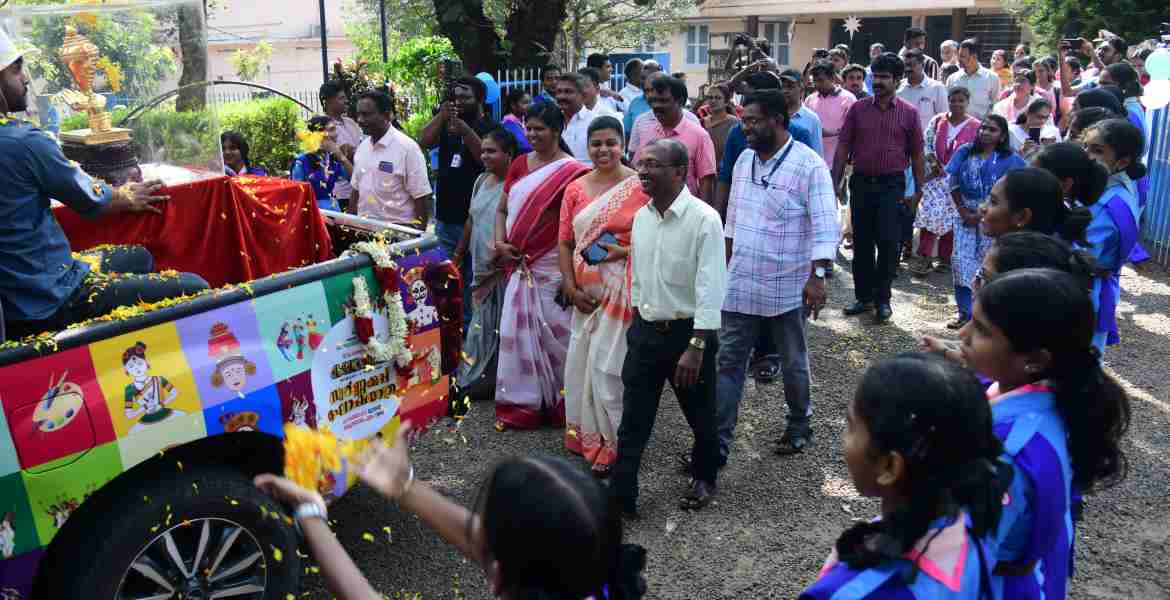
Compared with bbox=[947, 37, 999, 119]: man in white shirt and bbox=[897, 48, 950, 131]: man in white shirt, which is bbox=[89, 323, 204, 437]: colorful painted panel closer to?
bbox=[897, 48, 950, 131]: man in white shirt

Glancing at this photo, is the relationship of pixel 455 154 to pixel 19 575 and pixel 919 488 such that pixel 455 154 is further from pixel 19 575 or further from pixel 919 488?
pixel 919 488

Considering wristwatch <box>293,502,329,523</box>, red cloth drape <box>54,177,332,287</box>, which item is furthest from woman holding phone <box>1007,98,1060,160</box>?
wristwatch <box>293,502,329,523</box>

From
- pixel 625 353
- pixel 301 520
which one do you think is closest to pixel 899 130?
pixel 625 353

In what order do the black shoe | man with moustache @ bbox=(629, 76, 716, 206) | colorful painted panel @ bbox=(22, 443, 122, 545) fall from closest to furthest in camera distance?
colorful painted panel @ bbox=(22, 443, 122, 545), man with moustache @ bbox=(629, 76, 716, 206), the black shoe

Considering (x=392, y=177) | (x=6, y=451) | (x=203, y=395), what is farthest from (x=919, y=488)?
(x=392, y=177)

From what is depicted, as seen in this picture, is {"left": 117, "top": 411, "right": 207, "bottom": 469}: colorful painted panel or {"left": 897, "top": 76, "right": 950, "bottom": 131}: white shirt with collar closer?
{"left": 117, "top": 411, "right": 207, "bottom": 469}: colorful painted panel

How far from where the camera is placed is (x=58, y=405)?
2.87m

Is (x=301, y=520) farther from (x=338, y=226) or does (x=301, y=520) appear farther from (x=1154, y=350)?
(x=1154, y=350)

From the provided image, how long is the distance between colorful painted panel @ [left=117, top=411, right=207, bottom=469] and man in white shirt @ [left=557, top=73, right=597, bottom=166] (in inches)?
191

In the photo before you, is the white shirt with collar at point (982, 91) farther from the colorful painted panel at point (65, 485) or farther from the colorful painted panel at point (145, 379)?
the colorful painted panel at point (65, 485)

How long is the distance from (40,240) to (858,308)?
20.2 feet

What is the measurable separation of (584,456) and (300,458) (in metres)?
2.77

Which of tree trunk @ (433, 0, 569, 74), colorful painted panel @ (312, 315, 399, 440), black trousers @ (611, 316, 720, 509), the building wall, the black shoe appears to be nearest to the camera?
colorful painted panel @ (312, 315, 399, 440)

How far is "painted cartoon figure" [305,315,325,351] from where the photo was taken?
11.8 ft
